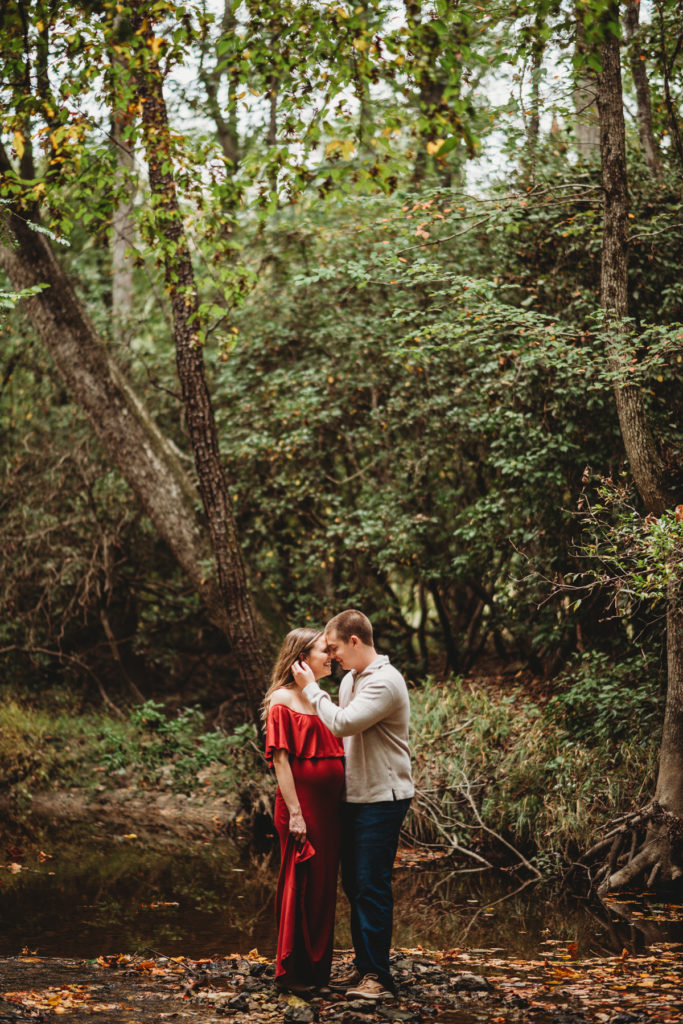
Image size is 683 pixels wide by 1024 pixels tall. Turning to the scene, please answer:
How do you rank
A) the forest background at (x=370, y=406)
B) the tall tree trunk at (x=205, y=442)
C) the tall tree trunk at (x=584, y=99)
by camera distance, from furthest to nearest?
the tall tree trunk at (x=205, y=442) < the tall tree trunk at (x=584, y=99) < the forest background at (x=370, y=406)

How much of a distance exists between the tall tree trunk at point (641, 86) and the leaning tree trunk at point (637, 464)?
90 cm

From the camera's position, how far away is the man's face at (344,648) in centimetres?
518

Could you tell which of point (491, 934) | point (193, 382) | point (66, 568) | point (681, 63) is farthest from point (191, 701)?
point (681, 63)

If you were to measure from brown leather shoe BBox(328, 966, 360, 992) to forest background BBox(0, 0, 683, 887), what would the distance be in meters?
3.35

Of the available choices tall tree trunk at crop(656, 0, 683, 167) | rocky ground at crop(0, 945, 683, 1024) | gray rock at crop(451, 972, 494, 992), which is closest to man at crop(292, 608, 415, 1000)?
rocky ground at crop(0, 945, 683, 1024)

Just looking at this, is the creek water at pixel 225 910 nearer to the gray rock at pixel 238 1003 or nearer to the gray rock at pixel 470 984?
the gray rock at pixel 470 984

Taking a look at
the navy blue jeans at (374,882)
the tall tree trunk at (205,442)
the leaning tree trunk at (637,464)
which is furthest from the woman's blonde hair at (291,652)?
the tall tree trunk at (205,442)

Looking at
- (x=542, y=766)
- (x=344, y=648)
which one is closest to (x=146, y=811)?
(x=542, y=766)

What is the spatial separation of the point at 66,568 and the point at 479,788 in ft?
24.3

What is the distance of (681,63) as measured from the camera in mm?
9516

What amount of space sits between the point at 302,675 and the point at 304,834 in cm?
88

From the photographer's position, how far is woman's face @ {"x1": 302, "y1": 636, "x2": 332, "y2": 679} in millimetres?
5359

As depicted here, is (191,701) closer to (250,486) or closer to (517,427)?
(250,486)

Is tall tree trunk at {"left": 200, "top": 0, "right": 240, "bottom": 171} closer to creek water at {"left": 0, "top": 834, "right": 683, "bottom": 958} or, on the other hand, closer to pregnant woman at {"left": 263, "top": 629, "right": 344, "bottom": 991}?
creek water at {"left": 0, "top": 834, "right": 683, "bottom": 958}
